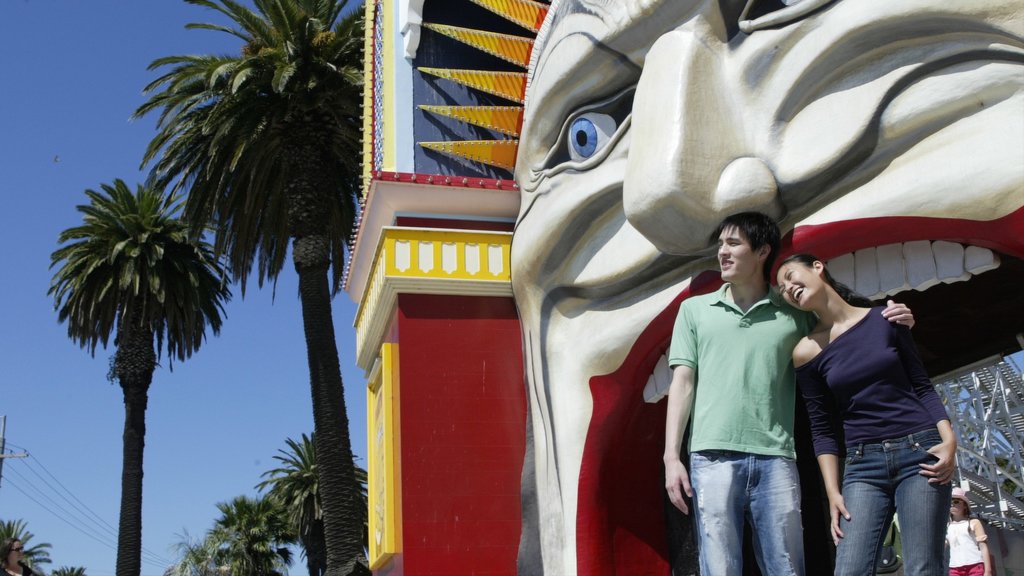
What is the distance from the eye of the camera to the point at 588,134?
802 cm

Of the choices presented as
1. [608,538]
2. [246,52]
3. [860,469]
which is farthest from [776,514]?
[246,52]

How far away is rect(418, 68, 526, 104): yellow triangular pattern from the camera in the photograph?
9.95m

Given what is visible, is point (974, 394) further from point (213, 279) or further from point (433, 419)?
point (433, 419)

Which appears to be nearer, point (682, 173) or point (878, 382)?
point (878, 382)

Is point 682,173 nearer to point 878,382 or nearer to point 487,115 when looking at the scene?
point 878,382

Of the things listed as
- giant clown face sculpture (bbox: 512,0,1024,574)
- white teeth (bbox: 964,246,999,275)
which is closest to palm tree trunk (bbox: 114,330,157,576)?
giant clown face sculpture (bbox: 512,0,1024,574)

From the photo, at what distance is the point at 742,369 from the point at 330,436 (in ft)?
41.5

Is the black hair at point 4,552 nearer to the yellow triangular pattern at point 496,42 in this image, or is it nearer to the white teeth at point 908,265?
the yellow triangular pattern at point 496,42

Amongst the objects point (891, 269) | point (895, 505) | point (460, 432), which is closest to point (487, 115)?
point (460, 432)

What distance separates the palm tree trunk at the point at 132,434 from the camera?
2323 centimetres

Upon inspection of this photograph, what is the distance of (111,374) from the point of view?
25281 millimetres

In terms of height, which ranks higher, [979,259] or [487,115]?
[487,115]

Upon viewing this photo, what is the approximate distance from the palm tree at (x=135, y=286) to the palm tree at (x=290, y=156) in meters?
5.71

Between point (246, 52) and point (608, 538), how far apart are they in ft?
42.6
